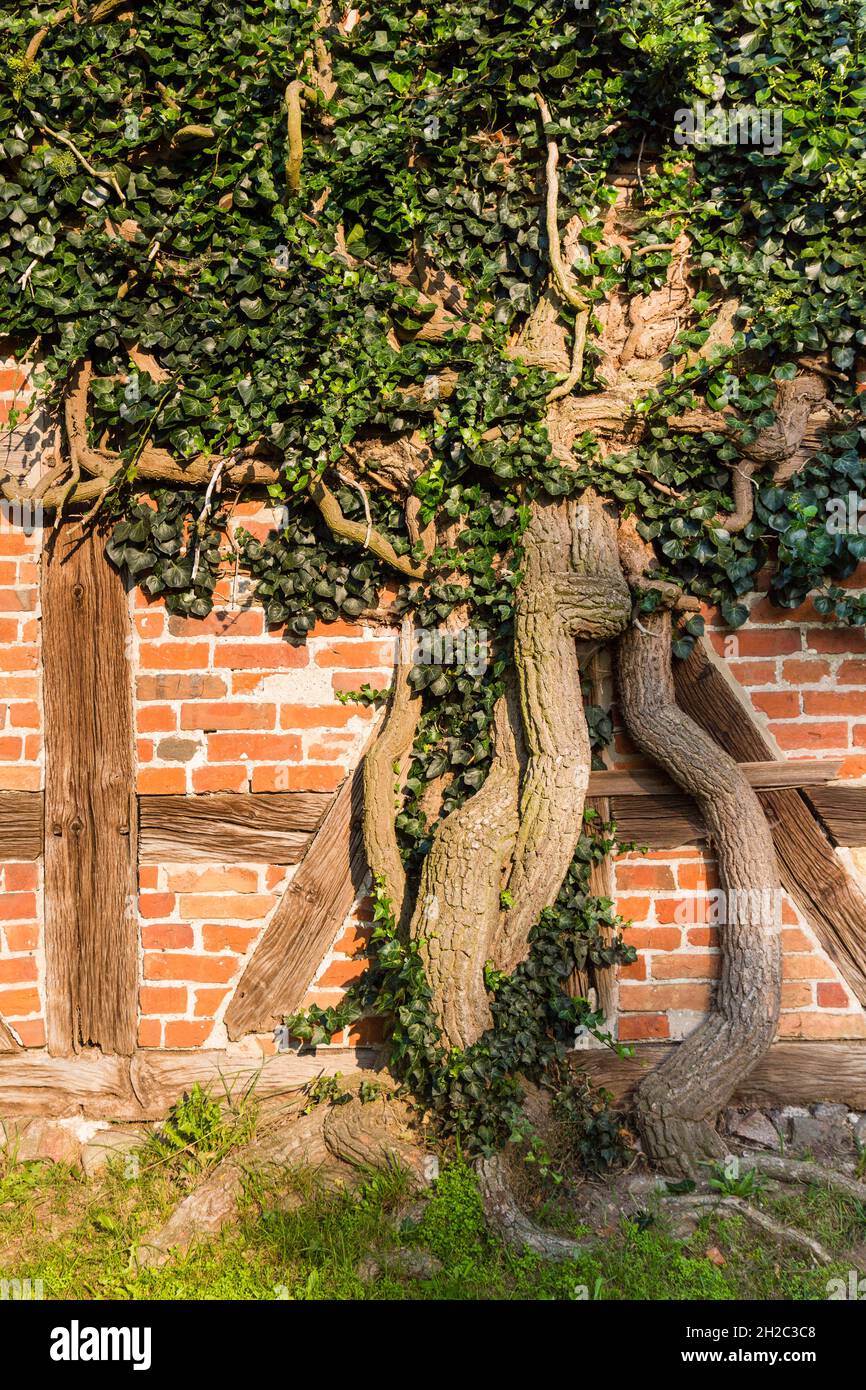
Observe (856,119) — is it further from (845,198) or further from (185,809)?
(185,809)

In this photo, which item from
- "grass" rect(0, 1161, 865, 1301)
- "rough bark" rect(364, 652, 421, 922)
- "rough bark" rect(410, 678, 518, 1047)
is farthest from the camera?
"rough bark" rect(364, 652, 421, 922)

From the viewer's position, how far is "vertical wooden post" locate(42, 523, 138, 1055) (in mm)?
3318

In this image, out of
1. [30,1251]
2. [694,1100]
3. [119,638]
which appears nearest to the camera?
[30,1251]

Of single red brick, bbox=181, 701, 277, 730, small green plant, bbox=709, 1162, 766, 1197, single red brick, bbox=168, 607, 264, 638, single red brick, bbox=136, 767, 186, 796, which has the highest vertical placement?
single red brick, bbox=168, 607, 264, 638

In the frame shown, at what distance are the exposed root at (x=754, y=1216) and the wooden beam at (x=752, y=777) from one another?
122 centimetres

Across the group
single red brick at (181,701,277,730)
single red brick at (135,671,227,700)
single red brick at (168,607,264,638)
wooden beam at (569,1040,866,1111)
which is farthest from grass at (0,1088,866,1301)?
single red brick at (168,607,264,638)

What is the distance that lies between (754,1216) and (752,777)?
1.31 meters

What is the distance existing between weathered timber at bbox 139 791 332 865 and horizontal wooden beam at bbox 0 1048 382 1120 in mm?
Answer: 668

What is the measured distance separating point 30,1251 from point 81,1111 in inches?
21.7

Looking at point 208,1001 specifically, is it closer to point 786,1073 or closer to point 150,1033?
point 150,1033

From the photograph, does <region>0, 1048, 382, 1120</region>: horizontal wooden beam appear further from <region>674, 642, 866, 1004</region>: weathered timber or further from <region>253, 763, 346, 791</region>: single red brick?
<region>674, 642, 866, 1004</region>: weathered timber

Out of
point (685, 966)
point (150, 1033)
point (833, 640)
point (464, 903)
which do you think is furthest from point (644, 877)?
point (150, 1033)

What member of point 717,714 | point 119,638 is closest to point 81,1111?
point 119,638

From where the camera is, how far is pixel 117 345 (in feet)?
10.7
